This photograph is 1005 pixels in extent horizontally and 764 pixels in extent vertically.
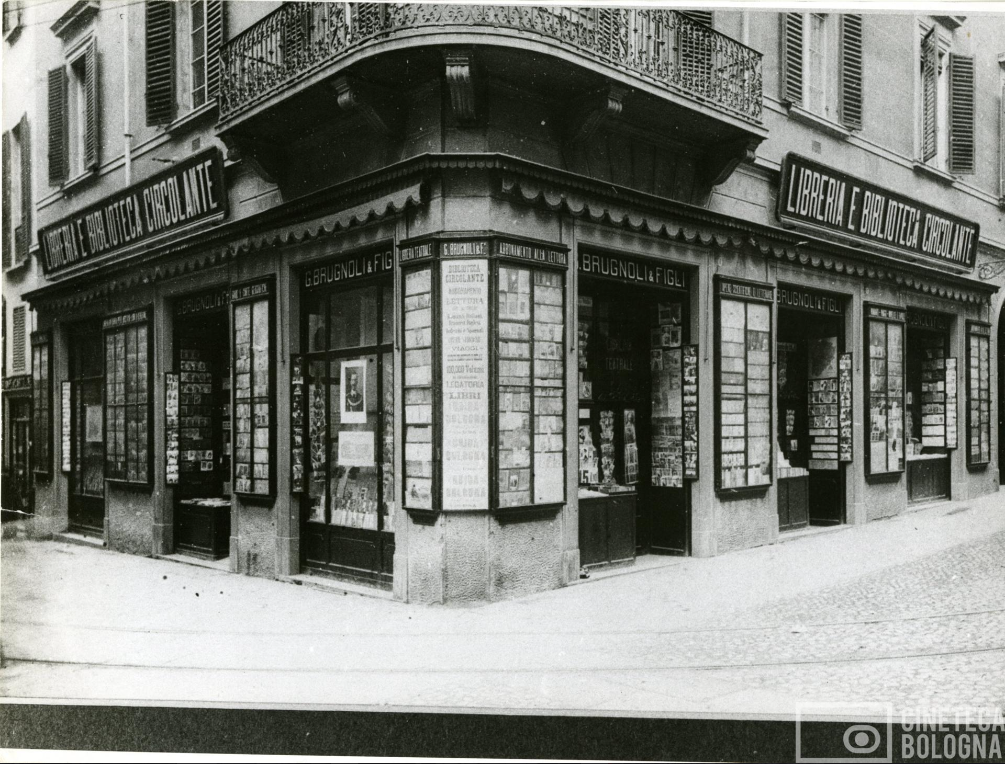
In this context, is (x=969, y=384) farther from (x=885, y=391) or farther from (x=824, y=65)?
(x=824, y=65)

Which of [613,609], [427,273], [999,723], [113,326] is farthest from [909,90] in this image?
[113,326]

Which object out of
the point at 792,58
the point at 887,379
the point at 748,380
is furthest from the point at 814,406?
the point at 792,58

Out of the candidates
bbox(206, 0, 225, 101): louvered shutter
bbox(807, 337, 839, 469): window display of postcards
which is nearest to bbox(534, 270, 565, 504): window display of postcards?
bbox(206, 0, 225, 101): louvered shutter

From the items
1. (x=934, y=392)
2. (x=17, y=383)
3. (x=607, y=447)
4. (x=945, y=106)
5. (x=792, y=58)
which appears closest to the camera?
(x=17, y=383)

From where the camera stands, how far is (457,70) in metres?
7.40

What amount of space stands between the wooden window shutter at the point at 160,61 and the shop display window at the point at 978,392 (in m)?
10.5

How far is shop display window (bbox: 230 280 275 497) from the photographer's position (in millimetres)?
9586

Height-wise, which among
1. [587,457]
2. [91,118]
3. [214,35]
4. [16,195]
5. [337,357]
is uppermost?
[214,35]

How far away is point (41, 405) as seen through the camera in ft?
22.7

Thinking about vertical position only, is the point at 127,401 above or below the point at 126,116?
below

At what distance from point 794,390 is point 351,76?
743 cm

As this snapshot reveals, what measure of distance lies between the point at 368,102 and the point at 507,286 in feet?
6.84

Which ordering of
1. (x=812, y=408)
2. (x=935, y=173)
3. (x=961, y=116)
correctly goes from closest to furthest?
(x=961, y=116) < (x=935, y=173) < (x=812, y=408)

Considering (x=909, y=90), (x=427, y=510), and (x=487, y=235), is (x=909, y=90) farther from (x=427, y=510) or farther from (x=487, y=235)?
(x=427, y=510)
